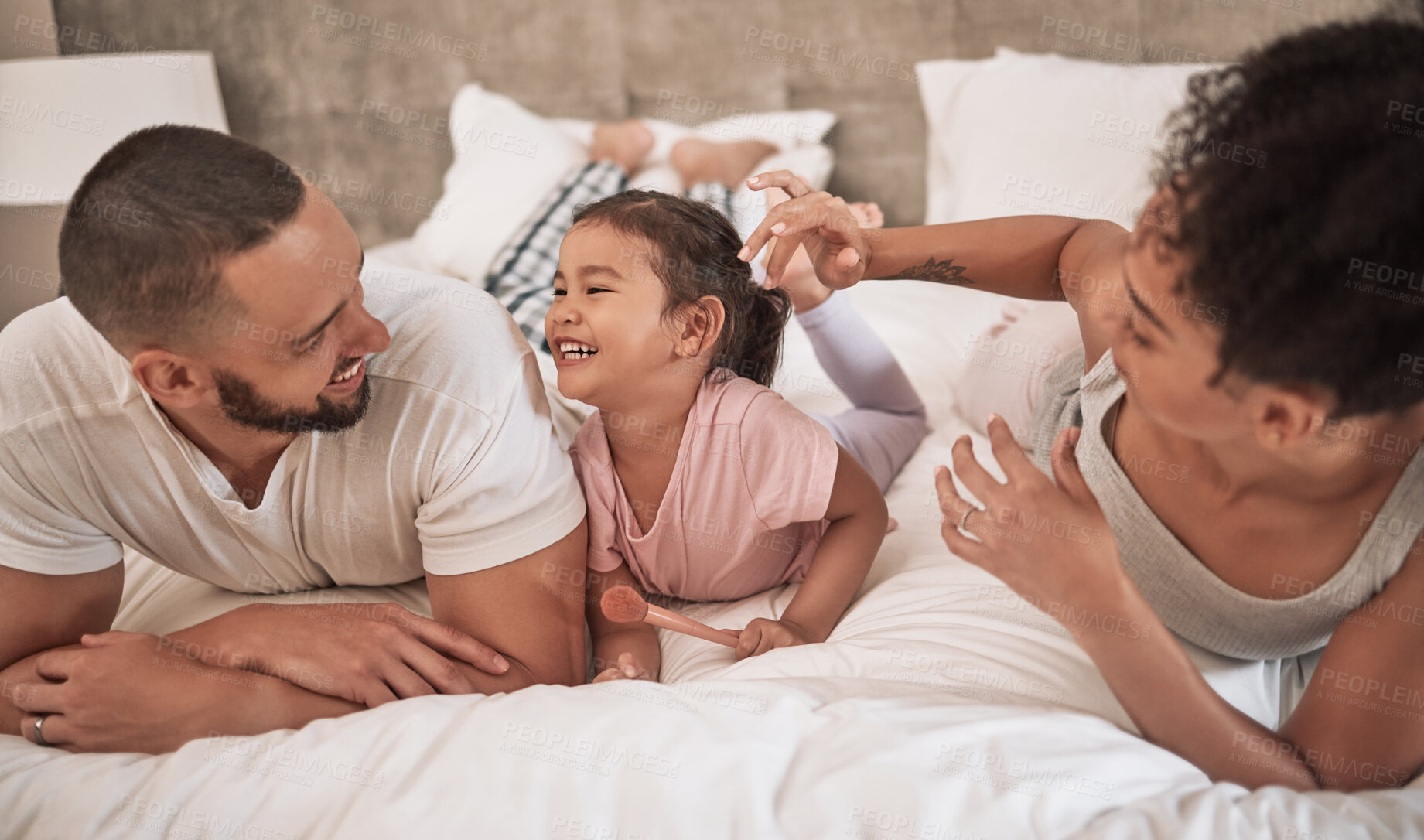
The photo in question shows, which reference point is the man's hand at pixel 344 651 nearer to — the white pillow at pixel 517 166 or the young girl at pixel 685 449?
the young girl at pixel 685 449

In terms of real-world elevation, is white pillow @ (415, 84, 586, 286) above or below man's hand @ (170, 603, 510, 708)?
above

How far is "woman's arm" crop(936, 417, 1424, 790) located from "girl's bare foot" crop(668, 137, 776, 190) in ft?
5.04

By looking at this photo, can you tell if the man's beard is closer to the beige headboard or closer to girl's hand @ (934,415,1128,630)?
girl's hand @ (934,415,1128,630)

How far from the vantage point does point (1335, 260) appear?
0.65m

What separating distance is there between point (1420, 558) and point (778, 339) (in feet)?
2.61

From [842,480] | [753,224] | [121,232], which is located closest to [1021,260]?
[842,480]

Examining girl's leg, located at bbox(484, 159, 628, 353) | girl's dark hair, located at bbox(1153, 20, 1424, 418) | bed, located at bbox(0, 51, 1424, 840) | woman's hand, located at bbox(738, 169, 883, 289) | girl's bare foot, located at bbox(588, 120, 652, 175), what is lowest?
bed, located at bbox(0, 51, 1424, 840)

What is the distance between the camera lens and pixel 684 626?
104 centimetres

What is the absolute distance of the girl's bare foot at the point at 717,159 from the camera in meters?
2.22

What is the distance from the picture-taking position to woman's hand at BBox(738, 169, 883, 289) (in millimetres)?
1025

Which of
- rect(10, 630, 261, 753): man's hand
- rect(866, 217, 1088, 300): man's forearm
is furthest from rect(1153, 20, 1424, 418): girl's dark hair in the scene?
rect(10, 630, 261, 753): man's hand

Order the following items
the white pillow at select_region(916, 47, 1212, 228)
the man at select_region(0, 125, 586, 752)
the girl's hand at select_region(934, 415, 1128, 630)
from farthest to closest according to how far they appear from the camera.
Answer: the white pillow at select_region(916, 47, 1212, 228) → the man at select_region(0, 125, 586, 752) → the girl's hand at select_region(934, 415, 1128, 630)

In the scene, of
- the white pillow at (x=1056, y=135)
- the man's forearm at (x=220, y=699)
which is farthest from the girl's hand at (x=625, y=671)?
the white pillow at (x=1056, y=135)

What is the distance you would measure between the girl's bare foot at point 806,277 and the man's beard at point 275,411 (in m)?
0.57
